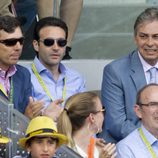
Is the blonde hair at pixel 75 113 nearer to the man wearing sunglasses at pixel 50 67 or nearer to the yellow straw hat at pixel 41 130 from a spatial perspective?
the yellow straw hat at pixel 41 130

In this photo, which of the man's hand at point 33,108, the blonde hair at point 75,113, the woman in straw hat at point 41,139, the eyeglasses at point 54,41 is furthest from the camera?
the eyeglasses at point 54,41

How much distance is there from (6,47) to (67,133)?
0.97 meters

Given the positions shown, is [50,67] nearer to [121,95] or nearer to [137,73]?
[121,95]

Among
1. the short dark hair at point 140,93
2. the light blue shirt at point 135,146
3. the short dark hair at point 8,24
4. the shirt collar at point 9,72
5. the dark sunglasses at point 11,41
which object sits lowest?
the light blue shirt at point 135,146

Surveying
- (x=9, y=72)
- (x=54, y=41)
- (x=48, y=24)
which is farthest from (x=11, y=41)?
(x=48, y=24)

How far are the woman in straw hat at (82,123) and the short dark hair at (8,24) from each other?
32.5 inches

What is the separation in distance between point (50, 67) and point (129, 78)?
72cm

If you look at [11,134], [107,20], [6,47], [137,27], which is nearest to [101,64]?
[107,20]

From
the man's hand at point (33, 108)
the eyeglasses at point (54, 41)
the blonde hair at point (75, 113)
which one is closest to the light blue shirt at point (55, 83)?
the eyeglasses at point (54, 41)

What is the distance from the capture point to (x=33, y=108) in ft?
24.9

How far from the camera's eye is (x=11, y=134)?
7.14 meters

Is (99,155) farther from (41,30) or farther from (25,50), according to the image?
(25,50)

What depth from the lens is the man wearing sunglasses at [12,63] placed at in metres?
7.70

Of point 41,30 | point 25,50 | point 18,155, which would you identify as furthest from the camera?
point 25,50
